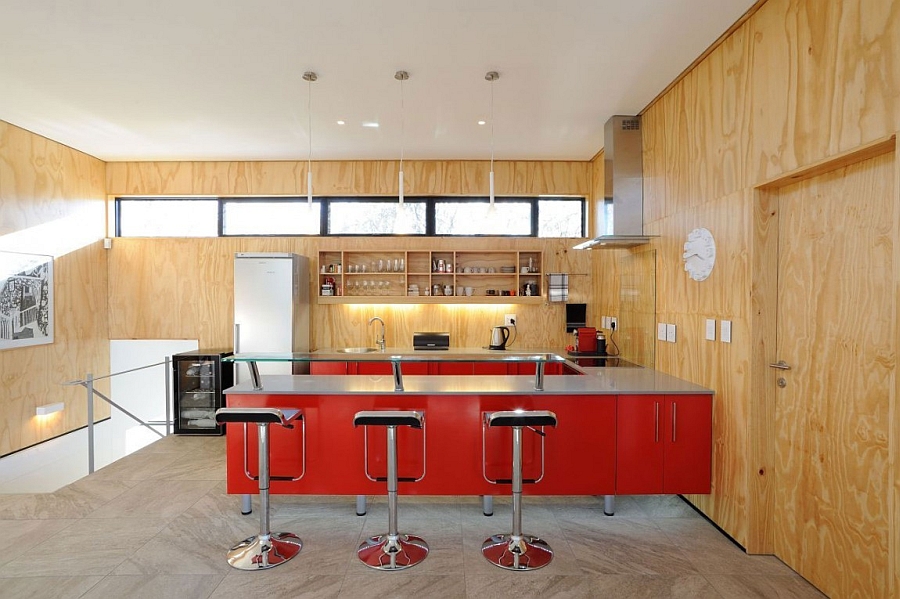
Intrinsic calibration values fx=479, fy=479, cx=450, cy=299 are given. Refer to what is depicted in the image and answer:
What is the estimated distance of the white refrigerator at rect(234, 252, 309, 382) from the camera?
5004 mm

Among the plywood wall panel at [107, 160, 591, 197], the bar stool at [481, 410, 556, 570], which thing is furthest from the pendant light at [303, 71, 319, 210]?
the bar stool at [481, 410, 556, 570]

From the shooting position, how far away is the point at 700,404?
10.0 feet

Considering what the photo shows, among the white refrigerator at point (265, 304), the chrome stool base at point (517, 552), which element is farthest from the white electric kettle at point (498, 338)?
the chrome stool base at point (517, 552)

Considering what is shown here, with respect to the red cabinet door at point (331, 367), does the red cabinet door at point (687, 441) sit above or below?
below

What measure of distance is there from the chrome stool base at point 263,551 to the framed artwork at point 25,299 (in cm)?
341

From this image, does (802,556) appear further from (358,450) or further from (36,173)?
(36,173)

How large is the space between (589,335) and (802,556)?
2.42m

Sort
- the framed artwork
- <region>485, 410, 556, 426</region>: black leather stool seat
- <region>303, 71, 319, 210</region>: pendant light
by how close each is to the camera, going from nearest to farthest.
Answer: <region>485, 410, 556, 426</region>: black leather stool seat → <region>303, 71, 319, 210</region>: pendant light → the framed artwork

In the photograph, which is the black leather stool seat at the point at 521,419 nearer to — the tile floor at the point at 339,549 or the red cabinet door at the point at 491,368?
the tile floor at the point at 339,549

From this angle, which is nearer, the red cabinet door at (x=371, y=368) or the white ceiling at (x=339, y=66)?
the white ceiling at (x=339, y=66)

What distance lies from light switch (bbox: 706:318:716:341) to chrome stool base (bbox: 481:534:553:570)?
1645 mm

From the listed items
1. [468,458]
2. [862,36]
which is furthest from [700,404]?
[862,36]

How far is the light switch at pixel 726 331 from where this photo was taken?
2871 mm

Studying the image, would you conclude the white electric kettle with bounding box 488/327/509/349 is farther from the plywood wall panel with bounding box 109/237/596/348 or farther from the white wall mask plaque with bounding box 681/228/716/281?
the white wall mask plaque with bounding box 681/228/716/281
